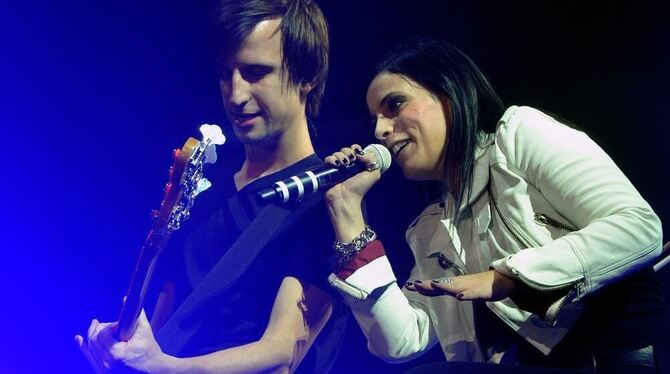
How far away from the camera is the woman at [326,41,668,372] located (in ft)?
4.83

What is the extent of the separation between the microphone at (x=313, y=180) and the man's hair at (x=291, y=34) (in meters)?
0.39

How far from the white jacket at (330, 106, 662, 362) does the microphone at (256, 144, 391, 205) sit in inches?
10.1

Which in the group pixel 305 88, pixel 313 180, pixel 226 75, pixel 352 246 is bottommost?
pixel 352 246

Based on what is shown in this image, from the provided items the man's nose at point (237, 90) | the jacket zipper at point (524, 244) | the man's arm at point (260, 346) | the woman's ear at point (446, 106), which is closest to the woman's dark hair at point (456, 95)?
the woman's ear at point (446, 106)

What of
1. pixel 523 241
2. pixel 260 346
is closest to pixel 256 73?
pixel 260 346

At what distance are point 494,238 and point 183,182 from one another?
79cm

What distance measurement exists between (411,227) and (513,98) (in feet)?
1.89

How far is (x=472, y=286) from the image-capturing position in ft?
4.72

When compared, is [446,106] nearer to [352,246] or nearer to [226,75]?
[352,246]

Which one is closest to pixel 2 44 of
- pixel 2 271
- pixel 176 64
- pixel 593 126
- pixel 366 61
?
pixel 176 64

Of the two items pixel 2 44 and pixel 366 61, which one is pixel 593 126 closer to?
pixel 366 61

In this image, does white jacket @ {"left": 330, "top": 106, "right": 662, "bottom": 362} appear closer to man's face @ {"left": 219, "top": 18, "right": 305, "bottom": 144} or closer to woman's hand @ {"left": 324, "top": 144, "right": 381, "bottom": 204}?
woman's hand @ {"left": 324, "top": 144, "right": 381, "bottom": 204}

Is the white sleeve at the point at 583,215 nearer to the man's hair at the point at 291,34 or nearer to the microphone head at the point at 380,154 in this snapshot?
the microphone head at the point at 380,154

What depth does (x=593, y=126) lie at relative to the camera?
2285mm
